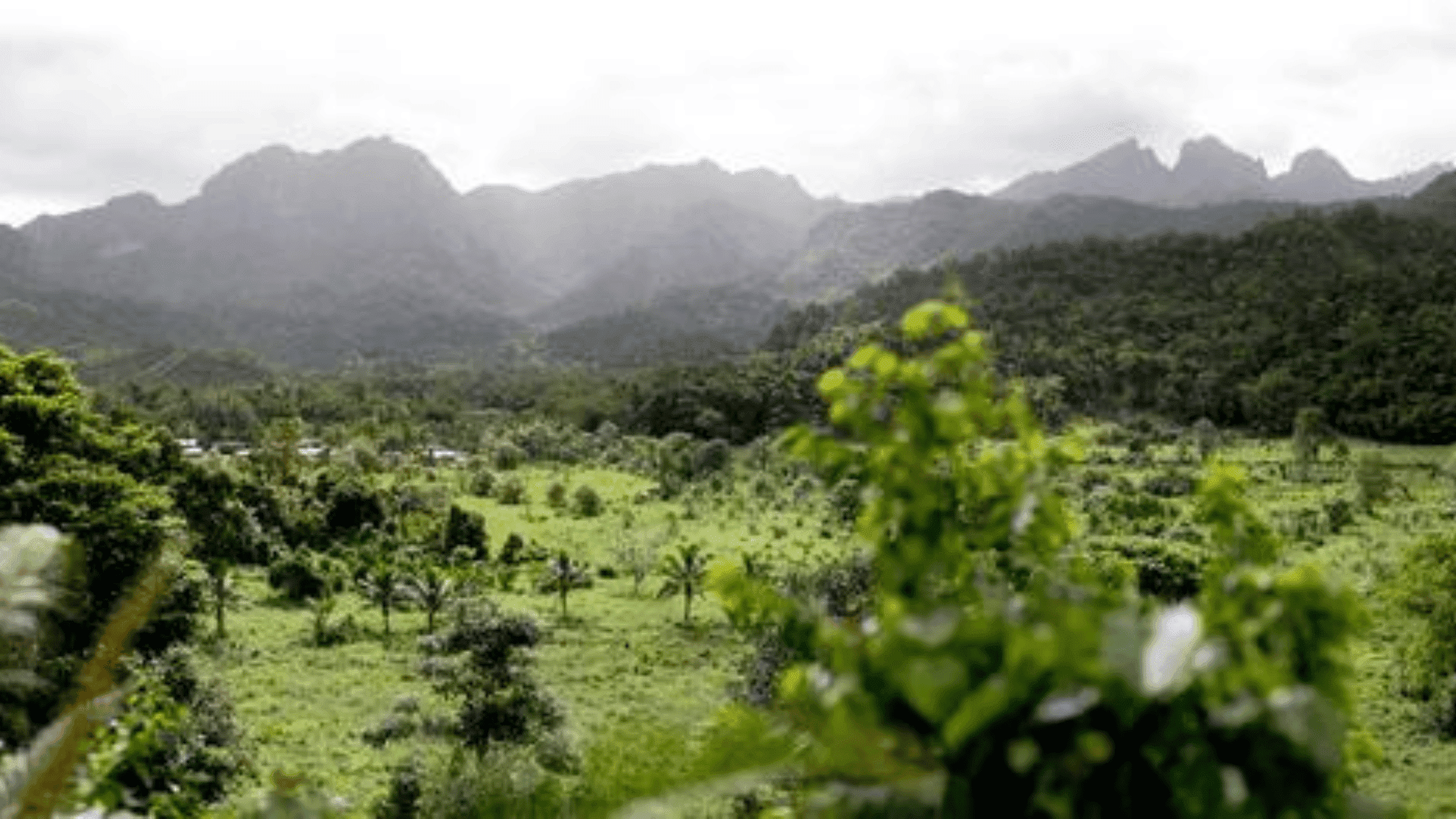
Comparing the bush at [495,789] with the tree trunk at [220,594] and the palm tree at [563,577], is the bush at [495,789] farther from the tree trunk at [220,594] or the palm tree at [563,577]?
the palm tree at [563,577]

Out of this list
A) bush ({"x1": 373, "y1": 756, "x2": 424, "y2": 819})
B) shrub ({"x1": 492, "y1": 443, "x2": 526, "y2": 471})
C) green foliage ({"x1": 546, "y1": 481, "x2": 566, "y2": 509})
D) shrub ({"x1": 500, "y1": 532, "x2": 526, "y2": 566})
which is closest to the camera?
bush ({"x1": 373, "y1": 756, "x2": 424, "y2": 819})

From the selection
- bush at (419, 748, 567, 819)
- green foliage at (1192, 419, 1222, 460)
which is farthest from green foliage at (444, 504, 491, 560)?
green foliage at (1192, 419, 1222, 460)

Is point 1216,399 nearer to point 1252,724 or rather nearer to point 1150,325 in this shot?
point 1150,325

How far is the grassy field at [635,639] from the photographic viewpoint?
118ft

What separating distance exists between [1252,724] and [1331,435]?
404 feet

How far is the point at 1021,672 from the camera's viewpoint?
2.52 m

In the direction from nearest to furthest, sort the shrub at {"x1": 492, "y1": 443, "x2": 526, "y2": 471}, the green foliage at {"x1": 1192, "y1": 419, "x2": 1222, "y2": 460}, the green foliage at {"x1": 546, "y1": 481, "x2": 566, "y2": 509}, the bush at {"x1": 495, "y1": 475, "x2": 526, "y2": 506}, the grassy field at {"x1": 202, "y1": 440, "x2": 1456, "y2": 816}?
the grassy field at {"x1": 202, "y1": 440, "x2": 1456, "y2": 816}, the green foliage at {"x1": 546, "y1": 481, "x2": 566, "y2": 509}, the bush at {"x1": 495, "y1": 475, "x2": 526, "y2": 506}, the green foliage at {"x1": 1192, "y1": 419, "x2": 1222, "y2": 460}, the shrub at {"x1": 492, "y1": 443, "x2": 526, "y2": 471}

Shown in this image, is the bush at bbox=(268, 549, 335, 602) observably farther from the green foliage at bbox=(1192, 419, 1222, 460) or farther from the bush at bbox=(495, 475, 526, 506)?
the green foliage at bbox=(1192, 419, 1222, 460)

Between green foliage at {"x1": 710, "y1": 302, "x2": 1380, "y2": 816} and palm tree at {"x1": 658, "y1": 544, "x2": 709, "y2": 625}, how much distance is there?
5140cm

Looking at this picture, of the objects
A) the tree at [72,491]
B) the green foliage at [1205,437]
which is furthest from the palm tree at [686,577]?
the green foliage at [1205,437]

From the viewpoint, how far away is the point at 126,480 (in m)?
26.7

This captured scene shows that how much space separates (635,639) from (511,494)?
139 feet

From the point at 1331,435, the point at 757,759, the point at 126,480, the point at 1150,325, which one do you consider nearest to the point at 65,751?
the point at 757,759

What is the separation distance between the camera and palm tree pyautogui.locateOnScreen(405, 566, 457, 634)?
54625mm
